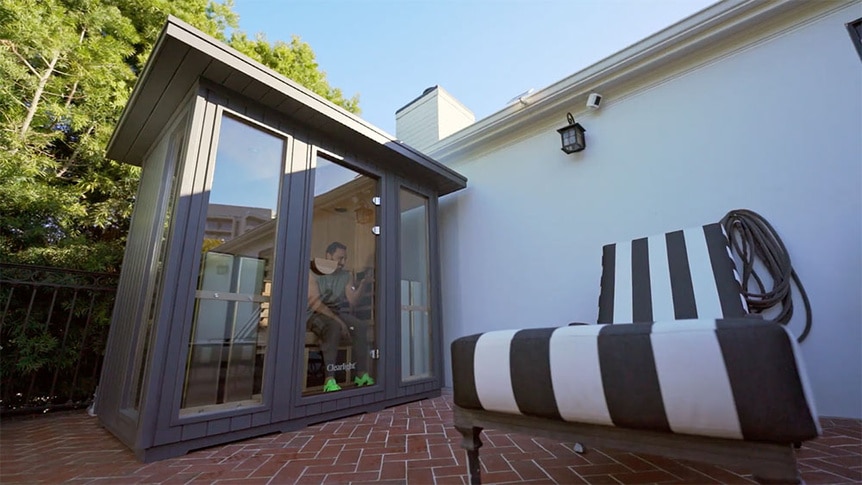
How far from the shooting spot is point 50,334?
11.1ft

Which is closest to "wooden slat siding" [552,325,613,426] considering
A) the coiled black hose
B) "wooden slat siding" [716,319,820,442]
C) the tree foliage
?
"wooden slat siding" [716,319,820,442]

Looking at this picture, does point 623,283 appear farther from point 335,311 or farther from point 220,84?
point 220,84

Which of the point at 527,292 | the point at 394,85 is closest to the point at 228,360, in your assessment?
the point at 527,292

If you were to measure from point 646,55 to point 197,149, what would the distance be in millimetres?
3521

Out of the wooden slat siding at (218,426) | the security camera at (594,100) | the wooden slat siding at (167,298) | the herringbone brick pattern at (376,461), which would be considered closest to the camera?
the herringbone brick pattern at (376,461)

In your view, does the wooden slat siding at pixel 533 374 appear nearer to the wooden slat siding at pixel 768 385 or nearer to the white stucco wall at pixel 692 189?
the wooden slat siding at pixel 768 385

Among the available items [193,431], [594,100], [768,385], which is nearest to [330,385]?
[193,431]

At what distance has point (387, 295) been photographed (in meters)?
3.29

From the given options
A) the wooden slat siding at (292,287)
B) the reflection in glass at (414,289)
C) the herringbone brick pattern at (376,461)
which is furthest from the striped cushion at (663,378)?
the reflection in glass at (414,289)

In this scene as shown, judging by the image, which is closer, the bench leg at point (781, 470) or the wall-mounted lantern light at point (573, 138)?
the bench leg at point (781, 470)

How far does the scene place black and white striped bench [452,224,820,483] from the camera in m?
0.80

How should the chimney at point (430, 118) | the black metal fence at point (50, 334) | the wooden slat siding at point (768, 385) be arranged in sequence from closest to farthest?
1. the wooden slat siding at point (768, 385)
2. the black metal fence at point (50, 334)
3. the chimney at point (430, 118)

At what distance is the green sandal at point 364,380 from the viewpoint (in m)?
2.97

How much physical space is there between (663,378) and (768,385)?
0.19m
